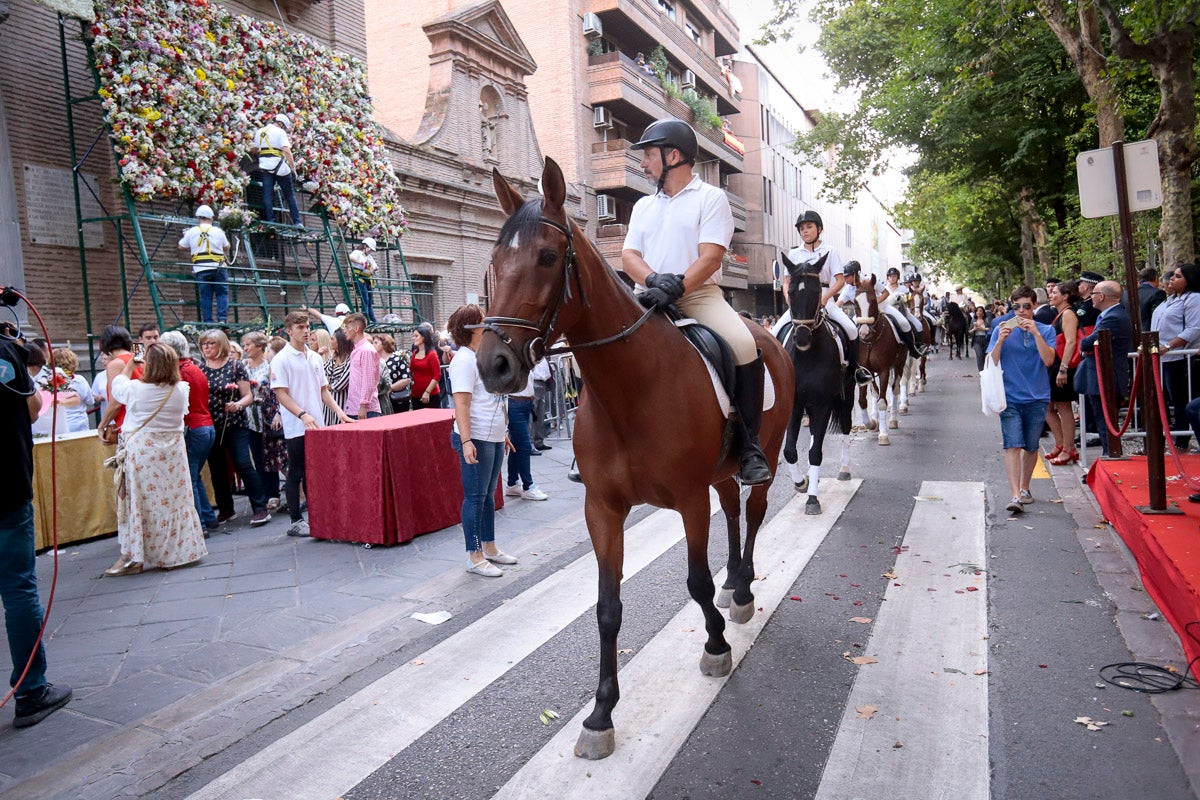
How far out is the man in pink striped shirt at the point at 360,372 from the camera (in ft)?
30.5

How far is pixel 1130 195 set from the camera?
6.28 meters

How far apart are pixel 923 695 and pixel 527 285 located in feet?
9.27

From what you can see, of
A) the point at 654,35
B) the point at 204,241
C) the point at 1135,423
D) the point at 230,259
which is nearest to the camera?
the point at 1135,423

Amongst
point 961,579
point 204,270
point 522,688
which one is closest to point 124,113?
point 204,270

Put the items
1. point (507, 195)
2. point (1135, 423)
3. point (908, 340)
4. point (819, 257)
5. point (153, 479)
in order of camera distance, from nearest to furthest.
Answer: point (507, 195) → point (153, 479) → point (819, 257) → point (1135, 423) → point (908, 340)

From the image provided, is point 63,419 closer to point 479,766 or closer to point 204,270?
point 204,270

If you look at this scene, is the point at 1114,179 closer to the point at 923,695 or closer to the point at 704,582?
the point at 923,695

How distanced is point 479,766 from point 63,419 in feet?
23.8

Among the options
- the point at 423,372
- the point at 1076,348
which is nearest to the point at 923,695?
the point at 1076,348

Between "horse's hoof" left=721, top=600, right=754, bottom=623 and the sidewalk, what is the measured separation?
6.20 ft

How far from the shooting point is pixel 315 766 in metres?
3.51

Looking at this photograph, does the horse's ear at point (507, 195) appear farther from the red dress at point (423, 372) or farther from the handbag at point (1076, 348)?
the handbag at point (1076, 348)

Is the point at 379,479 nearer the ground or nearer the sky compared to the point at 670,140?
nearer the ground

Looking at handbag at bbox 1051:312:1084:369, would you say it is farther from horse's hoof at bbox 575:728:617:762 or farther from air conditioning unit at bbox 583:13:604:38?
air conditioning unit at bbox 583:13:604:38
